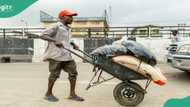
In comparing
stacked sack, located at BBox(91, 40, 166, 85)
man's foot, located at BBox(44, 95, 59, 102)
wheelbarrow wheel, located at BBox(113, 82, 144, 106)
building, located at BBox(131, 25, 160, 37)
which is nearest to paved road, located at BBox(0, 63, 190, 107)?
man's foot, located at BBox(44, 95, 59, 102)

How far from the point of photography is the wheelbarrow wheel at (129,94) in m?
7.08

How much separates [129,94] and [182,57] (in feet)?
10.9

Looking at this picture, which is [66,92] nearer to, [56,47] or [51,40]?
[56,47]

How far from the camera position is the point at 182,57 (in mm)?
10008

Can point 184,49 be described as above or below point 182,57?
above

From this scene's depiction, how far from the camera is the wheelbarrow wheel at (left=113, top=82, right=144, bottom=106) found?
708cm

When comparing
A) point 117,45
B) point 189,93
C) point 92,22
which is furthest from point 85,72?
point 92,22

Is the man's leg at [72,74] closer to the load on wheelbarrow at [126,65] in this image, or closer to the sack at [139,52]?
the load on wheelbarrow at [126,65]

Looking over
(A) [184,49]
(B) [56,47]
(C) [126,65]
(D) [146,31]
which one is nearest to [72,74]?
(B) [56,47]

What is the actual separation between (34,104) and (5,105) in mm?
502

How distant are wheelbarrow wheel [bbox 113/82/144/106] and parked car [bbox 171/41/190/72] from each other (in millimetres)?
3080

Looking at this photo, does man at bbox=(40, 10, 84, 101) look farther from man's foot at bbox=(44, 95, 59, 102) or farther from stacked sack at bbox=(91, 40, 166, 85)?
stacked sack at bbox=(91, 40, 166, 85)

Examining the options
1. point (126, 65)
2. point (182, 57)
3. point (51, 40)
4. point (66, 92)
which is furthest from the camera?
→ point (182, 57)

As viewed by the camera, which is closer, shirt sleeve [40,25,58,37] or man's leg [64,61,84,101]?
shirt sleeve [40,25,58,37]
